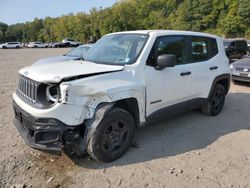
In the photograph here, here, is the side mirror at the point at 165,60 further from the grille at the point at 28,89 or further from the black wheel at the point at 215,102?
the black wheel at the point at 215,102

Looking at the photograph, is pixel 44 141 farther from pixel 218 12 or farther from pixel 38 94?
pixel 218 12

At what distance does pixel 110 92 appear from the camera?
352cm

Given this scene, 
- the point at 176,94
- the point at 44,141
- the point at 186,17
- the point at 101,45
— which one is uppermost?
the point at 186,17

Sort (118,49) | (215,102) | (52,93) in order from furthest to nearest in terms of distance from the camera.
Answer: (215,102)
(118,49)
(52,93)

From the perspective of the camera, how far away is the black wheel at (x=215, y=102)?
5.68m

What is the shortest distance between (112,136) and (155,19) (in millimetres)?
81319

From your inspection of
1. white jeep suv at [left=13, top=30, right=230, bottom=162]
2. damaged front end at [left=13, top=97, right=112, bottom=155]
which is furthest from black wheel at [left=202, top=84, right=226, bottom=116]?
damaged front end at [left=13, top=97, right=112, bottom=155]

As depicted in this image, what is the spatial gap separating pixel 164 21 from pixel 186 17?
6.61 meters

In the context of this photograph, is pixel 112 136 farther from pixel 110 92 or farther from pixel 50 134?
pixel 50 134

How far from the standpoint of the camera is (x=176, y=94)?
15.1 ft

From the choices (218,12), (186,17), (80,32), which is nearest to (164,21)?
(186,17)

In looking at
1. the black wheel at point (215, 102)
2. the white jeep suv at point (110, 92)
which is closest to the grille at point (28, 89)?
the white jeep suv at point (110, 92)

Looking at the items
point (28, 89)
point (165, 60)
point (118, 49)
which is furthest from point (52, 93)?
point (165, 60)

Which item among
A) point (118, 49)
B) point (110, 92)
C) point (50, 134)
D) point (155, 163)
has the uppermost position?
point (118, 49)
